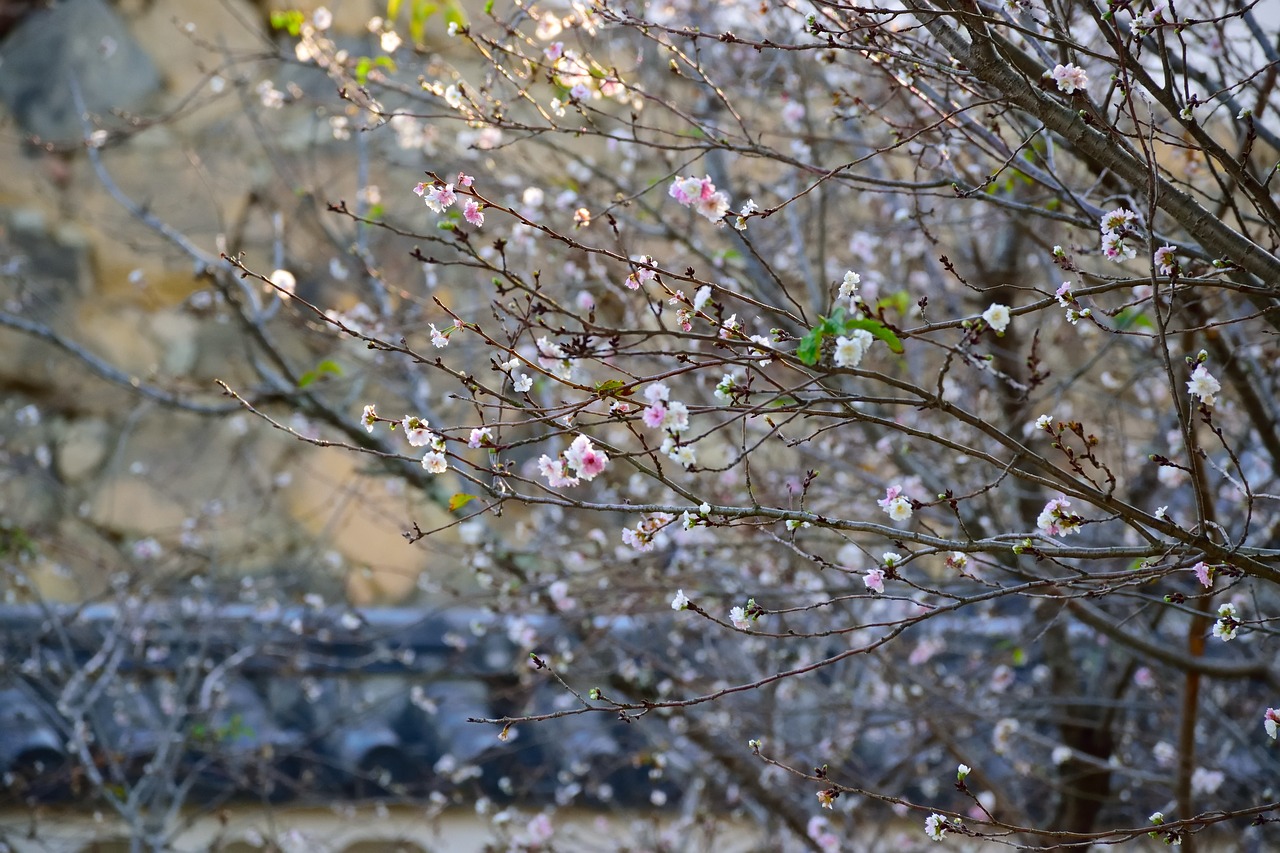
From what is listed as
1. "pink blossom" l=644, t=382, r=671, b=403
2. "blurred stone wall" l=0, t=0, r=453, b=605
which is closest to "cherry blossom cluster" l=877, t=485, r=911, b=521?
"pink blossom" l=644, t=382, r=671, b=403

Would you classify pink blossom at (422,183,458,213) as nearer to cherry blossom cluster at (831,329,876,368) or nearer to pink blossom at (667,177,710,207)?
pink blossom at (667,177,710,207)

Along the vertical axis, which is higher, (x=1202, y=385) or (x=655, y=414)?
(x=1202, y=385)

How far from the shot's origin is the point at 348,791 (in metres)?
5.07

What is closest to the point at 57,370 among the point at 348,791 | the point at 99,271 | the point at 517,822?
the point at 99,271

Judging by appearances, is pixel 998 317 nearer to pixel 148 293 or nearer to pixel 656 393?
pixel 656 393

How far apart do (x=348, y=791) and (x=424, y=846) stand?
1.41 feet

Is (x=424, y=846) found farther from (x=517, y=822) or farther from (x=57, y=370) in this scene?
(x=57, y=370)

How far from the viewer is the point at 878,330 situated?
65.7 inches

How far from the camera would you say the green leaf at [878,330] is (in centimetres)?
165

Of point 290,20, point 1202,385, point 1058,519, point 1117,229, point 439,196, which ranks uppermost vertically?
point 290,20

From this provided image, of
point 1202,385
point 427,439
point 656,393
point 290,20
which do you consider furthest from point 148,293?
point 1202,385

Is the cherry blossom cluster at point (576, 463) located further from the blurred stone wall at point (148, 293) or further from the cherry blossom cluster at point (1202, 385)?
the blurred stone wall at point (148, 293)

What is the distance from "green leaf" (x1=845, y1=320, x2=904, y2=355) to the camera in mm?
1654

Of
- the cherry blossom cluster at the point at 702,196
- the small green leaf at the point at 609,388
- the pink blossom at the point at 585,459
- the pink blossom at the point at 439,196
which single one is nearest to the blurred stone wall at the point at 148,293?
the pink blossom at the point at 439,196
